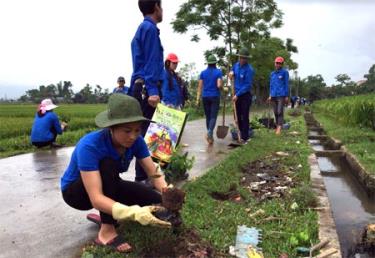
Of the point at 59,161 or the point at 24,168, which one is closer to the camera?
the point at 24,168

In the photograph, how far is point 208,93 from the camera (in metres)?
8.26

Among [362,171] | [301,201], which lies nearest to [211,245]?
[301,201]

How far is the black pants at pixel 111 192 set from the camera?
2900 mm

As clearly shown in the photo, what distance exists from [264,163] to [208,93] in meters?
2.38

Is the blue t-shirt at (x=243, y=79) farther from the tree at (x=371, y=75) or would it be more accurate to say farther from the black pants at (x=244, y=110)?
the tree at (x=371, y=75)

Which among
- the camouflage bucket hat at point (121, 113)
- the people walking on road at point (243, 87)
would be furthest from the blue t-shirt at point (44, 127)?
the camouflage bucket hat at point (121, 113)

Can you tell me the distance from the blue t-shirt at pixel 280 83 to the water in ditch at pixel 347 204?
2.13 meters

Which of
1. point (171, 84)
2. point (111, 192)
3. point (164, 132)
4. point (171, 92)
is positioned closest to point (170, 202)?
point (111, 192)

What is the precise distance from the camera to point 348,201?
18.5 ft

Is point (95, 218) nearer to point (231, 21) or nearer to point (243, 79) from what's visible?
point (243, 79)

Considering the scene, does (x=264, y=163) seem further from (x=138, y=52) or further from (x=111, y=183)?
(x=111, y=183)

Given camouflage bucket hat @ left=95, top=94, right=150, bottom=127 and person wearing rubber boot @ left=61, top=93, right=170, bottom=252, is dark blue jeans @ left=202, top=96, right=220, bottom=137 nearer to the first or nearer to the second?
person wearing rubber boot @ left=61, top=93, right=170, bottom=252

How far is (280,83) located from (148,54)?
6.17 meters

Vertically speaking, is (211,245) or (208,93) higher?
(208,93)
